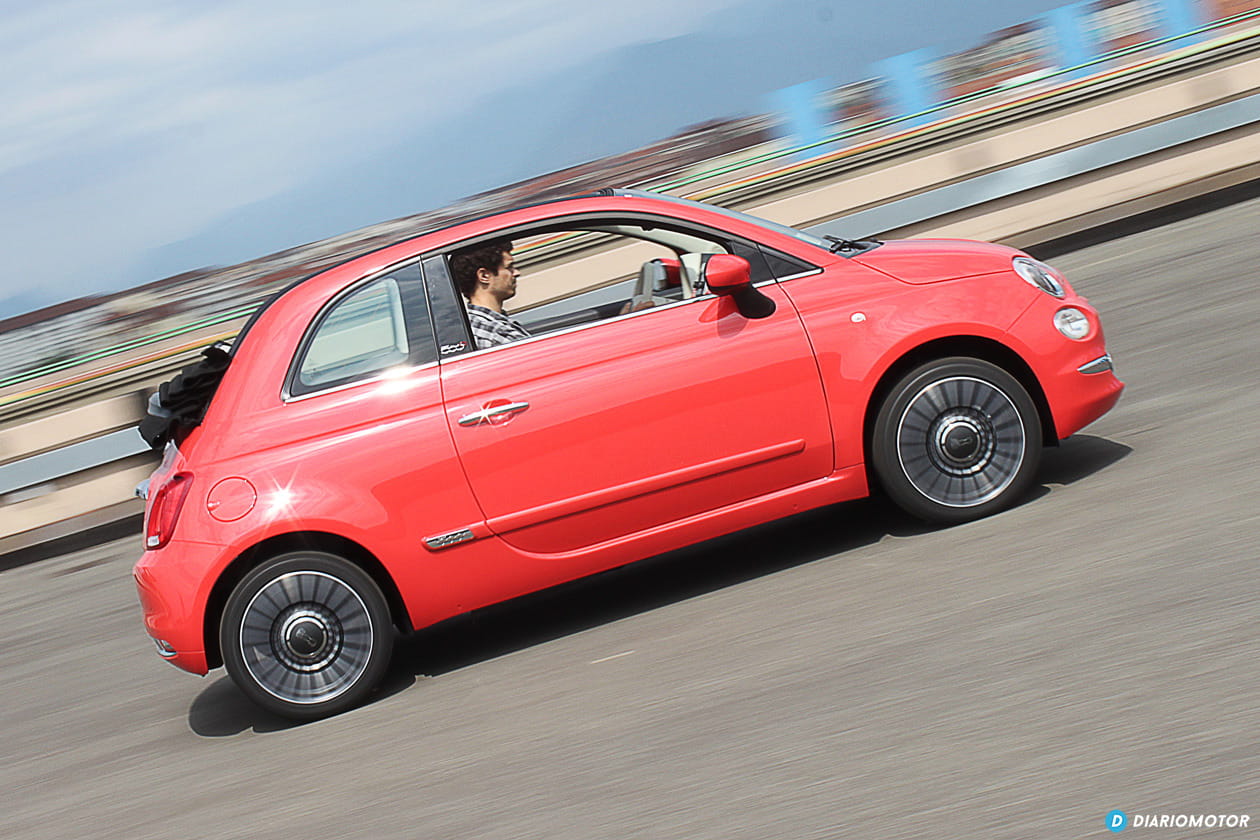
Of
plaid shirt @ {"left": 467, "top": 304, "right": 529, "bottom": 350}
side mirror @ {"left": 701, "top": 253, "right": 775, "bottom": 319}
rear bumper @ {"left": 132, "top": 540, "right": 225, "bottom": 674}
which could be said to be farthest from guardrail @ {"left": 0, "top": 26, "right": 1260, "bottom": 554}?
side mirror @ {"left": 701, "top": 253, "right": 775, "bottom": 319}

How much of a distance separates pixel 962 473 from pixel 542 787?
→ 2.23 metres

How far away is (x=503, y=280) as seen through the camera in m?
5.64

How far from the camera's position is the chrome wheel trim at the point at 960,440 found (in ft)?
17.8

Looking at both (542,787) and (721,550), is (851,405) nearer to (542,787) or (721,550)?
(721,550)

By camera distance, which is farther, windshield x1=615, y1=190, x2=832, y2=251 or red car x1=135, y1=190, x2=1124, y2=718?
windshield x1=615, y1=190, x2=832, y2=251

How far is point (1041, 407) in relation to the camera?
18.2ft

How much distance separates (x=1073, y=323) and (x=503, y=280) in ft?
7.41

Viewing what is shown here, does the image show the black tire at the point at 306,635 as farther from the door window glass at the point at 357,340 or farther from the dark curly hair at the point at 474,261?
the dark curly hair at the point at 474,261

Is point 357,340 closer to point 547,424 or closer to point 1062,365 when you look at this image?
point 547,424

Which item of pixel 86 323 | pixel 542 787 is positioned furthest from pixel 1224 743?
pixel 86 323

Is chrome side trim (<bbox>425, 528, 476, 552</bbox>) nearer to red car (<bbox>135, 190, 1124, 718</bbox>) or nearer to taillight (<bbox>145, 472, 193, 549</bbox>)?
red car (<bbox>135, 190, 1124, 718</bbox>)

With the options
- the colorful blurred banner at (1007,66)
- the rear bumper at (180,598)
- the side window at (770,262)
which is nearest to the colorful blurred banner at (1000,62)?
the colorful blurred banner at (1007,66)

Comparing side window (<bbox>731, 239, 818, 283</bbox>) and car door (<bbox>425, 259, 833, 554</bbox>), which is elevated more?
side window (<bbox>731, 239, 818, 283</bbox>)

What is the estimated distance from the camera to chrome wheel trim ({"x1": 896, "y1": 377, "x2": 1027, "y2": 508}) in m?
5.43
